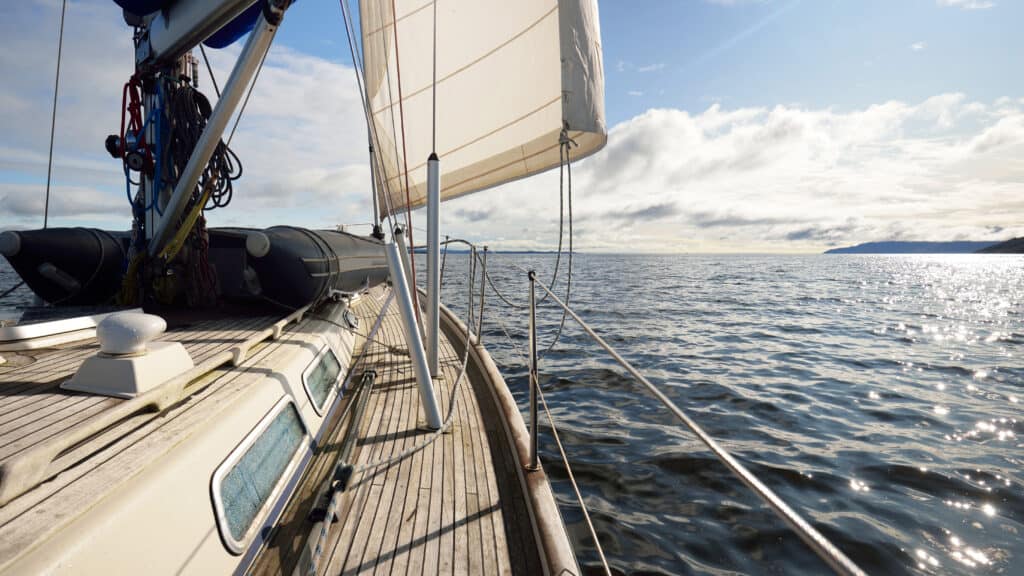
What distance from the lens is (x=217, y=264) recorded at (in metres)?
5.91

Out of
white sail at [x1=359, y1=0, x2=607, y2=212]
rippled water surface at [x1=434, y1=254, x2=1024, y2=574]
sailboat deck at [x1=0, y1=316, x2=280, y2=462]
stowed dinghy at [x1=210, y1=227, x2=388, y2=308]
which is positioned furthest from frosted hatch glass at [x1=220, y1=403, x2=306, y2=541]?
stowed dinghy at [x1=210, y1=227, x2=388, y2=308]

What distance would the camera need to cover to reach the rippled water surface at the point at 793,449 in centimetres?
379

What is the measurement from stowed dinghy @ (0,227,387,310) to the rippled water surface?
3302 millimetres

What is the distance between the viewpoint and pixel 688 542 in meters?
3.80

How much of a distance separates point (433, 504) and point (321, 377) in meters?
1.81

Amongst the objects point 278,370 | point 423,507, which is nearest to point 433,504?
point 423,507

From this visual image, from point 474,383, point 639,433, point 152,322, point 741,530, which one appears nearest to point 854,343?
point 639,433

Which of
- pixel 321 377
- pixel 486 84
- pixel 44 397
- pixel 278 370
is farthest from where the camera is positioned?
pixel 486 84

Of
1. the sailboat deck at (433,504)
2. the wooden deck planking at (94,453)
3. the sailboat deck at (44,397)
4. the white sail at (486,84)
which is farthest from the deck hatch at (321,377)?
the white sail at (486,84)

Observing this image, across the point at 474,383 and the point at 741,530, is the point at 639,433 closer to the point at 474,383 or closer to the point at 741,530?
the point at 741,530

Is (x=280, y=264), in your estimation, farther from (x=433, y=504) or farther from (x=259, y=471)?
(x=433, y=504)

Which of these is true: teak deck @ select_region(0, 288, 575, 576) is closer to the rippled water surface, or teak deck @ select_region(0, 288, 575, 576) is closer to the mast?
the rippled water surface

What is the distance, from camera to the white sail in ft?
13.9

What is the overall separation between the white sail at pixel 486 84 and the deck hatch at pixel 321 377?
4.95 feet
